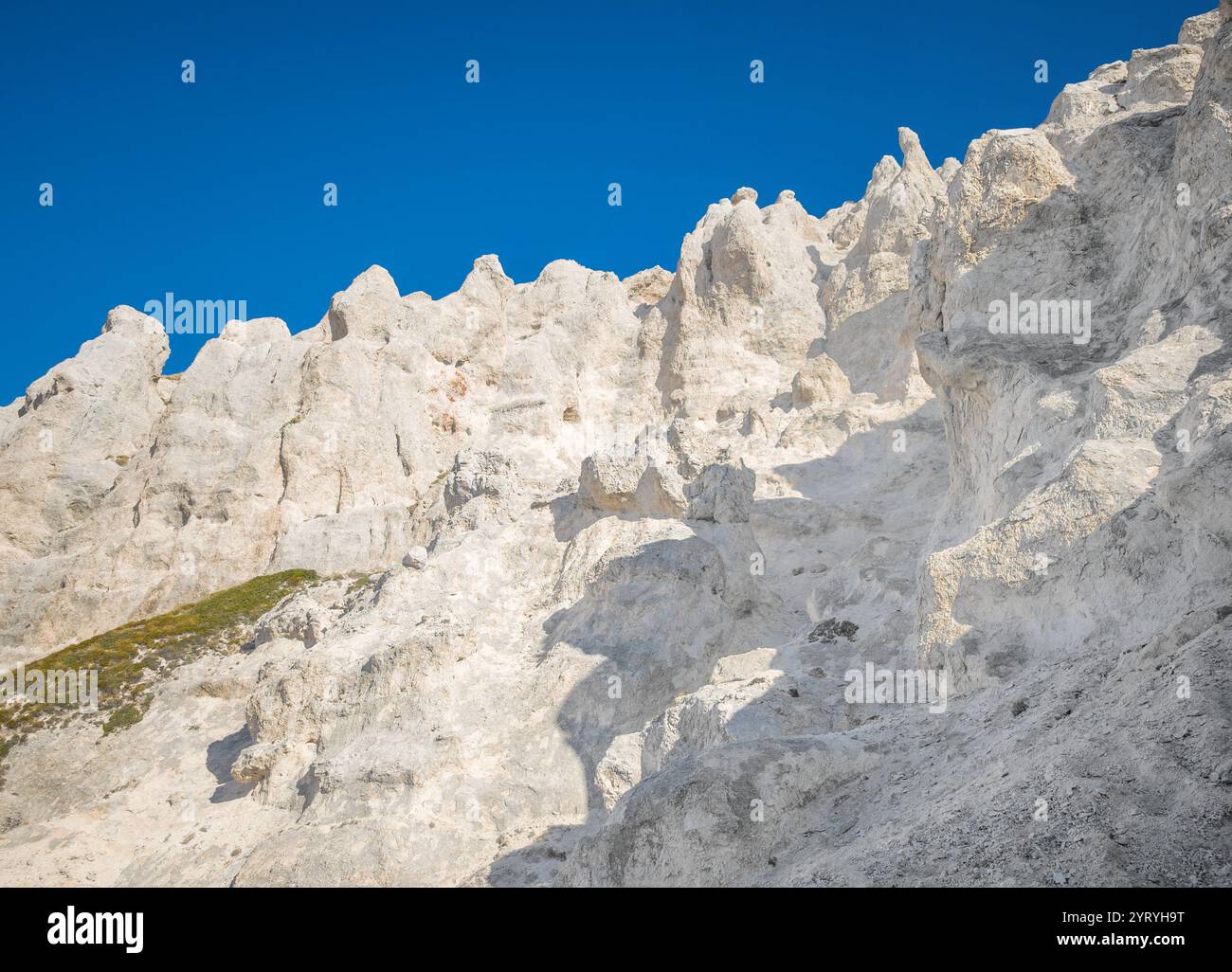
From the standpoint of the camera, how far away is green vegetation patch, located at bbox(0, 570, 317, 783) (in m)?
38.5

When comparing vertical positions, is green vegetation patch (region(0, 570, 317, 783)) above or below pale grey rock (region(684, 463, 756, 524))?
below

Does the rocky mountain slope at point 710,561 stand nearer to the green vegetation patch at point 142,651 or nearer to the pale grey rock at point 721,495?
the pale grey rock at point 721,495

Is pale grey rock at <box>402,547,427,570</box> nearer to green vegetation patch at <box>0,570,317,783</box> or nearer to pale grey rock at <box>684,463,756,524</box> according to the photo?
pale grey rock at <box>684,463,756,524</box>

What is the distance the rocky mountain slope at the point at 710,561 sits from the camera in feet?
44.0

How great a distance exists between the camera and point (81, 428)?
2387 inches

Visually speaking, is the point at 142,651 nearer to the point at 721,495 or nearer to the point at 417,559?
the point at 417,559

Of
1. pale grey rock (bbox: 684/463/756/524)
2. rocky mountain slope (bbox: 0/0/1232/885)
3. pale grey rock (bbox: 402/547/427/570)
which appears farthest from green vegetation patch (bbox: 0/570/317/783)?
pale grey rock (bbox: 684/463/756/524)

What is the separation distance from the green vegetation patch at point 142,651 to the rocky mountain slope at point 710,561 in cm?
38

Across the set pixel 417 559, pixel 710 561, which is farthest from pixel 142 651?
pixel 710 561

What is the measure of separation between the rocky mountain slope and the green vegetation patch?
0.38 metres
